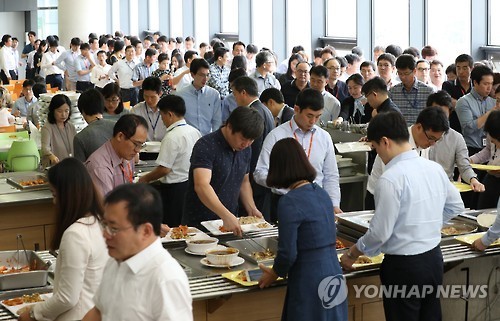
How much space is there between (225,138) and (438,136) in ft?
3.85

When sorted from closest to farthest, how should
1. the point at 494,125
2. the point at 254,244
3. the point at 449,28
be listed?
the point at 254,244
the point at 494,125
the point at 449,28

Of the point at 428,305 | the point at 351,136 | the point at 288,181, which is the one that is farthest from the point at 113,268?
the point at 351,136

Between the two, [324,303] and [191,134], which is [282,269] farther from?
[191,134]

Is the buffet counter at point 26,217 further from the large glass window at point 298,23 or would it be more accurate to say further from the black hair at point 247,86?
the large glass window at point 298,23

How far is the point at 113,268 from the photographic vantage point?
2.57 metres

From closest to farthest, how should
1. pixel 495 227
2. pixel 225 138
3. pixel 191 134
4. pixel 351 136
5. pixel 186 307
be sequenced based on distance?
pixel 186 307, pixel 495 227, pixel 225 138, pixel 191 134, pixel 351 136

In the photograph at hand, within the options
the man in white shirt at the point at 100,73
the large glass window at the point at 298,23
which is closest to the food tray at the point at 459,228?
the large glass window at the point at 298,23

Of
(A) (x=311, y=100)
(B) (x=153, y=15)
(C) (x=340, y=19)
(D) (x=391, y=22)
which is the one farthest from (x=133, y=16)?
(A) (x=311, y=100)

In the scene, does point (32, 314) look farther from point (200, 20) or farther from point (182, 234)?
point (200, 20)

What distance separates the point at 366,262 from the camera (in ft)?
12.9

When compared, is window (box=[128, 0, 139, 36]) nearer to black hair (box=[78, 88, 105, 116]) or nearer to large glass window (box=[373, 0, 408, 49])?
large glass window (box=[373, 0, 408, 49])

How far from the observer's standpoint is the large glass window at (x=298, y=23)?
46.8 feet

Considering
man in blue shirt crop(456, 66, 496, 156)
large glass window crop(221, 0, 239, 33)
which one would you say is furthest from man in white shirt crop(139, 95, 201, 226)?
large glass window crop(221, 0, 239, 33)

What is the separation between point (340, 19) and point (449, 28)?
2.78 meters
